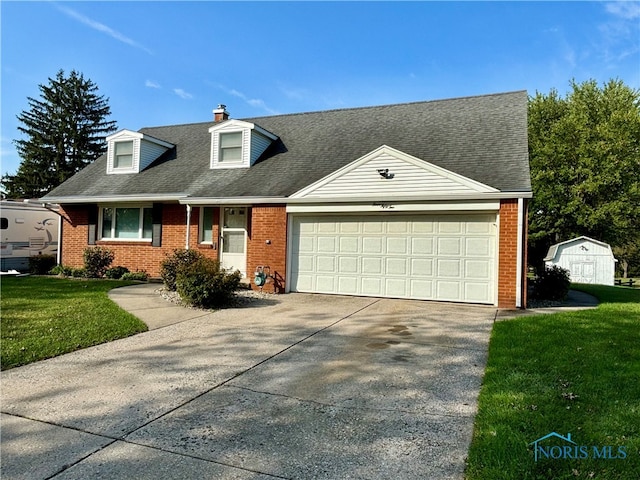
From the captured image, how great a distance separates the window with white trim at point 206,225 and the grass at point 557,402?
9538 millimetres

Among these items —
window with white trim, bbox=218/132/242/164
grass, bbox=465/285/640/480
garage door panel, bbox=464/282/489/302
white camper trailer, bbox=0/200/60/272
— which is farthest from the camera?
white camper trailer, bbox=0/200/60/272

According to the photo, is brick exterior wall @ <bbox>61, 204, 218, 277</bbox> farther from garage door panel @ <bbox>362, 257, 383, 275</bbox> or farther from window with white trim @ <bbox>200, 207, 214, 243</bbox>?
garage door panel @ <bbox>362, 257, 383, 275</bbox>

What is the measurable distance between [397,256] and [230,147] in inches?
289

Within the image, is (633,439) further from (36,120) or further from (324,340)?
(36,120)

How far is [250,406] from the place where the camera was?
380 cm

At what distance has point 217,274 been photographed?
907 cm

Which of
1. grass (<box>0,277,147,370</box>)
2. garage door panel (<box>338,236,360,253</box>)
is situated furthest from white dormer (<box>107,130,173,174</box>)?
garage door panel (<box>338,236,360,253</box>)

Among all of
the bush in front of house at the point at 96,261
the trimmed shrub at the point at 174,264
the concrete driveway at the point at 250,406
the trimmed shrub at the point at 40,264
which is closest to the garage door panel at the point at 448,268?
the concrete driveway at the point at 250,406

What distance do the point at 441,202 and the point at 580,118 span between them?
83.7 feet

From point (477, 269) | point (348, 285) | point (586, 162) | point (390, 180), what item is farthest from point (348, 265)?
point (586, 162)

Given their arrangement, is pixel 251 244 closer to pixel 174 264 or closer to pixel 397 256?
pixel 174 264

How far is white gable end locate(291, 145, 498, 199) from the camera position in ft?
31.0

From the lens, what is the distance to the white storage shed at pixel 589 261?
23094 millimetres

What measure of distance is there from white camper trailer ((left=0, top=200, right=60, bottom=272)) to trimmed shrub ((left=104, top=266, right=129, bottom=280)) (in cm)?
388
